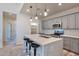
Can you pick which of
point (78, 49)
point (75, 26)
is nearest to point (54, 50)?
point (78, 49)

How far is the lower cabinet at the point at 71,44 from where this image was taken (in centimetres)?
435

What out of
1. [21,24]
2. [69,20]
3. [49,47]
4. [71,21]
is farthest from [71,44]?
[21,24]

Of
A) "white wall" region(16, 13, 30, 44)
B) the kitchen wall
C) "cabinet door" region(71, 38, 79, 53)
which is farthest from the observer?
"white wall" region(16, 13, 30, 44)

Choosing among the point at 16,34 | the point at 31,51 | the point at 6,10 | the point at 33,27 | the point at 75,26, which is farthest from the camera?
the point at 33,27

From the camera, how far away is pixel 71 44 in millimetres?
4676

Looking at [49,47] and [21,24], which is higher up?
[21,24]

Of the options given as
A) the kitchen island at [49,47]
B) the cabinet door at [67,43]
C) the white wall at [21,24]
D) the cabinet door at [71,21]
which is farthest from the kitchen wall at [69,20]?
the white wall at [21,24]

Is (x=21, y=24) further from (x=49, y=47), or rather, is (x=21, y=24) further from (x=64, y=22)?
(x=49, y=47)

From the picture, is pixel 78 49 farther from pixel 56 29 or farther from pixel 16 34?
pixel 16 34

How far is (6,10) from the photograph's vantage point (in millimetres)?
5785

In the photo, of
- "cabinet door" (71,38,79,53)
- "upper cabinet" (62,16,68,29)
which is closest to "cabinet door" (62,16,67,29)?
Result: "upper cabinet" (62,16,68,29)

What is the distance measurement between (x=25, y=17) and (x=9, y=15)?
1.14 m

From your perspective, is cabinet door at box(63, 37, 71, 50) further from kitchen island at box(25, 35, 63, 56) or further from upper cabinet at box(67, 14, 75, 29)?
kitchen island at box(25, 35, 63, 56)

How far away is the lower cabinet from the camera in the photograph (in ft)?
14.3
